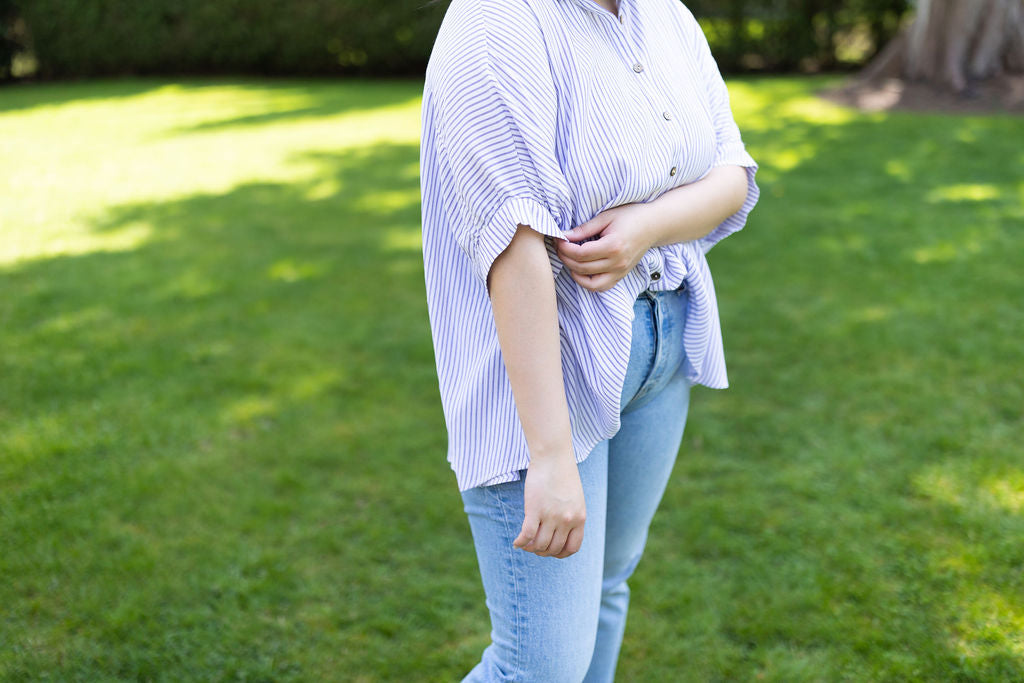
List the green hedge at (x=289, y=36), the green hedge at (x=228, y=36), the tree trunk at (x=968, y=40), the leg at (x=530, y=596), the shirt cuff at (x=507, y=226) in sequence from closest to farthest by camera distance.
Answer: the shirt cuff at (x=507, y=226)
the leg at (x=530, y=596)
the tree trunk at (x=968, y=40)
the green hedge at (x=289, y=36)
the green hedge at (x=228, y=36)

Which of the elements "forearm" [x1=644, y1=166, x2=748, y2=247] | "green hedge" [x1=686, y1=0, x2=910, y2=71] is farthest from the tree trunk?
"forearm" [x1=644, y1=166, x2=748, y2=247]

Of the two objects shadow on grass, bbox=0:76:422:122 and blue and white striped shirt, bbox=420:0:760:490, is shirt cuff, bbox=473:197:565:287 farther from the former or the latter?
shadow on grass, bbox=0:76:422:122

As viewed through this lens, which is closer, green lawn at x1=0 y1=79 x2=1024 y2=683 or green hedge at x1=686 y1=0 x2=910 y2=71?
green lawn at x1=0 y1=79 x2=1024 y2=683

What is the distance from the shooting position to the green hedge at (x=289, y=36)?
12.5m

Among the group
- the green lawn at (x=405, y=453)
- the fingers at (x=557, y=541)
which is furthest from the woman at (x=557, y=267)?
the green lawn at (x=405, y=453)

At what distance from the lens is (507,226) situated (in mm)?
1197

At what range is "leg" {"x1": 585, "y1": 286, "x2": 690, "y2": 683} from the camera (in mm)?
1492

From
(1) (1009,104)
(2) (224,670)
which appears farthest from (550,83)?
(1) (1009,104)

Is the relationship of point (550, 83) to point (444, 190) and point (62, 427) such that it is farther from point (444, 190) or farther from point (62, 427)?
point (62, 427)

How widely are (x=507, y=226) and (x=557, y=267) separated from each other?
0.51 feet

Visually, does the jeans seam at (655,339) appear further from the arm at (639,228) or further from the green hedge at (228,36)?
the green hedge at (228,36)

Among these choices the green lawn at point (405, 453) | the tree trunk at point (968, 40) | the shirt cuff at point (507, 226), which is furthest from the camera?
the tree trunk at point (968, 40)

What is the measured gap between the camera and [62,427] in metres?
3.64

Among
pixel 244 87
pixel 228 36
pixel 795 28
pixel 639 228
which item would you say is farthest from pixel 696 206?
pixel 228 36
